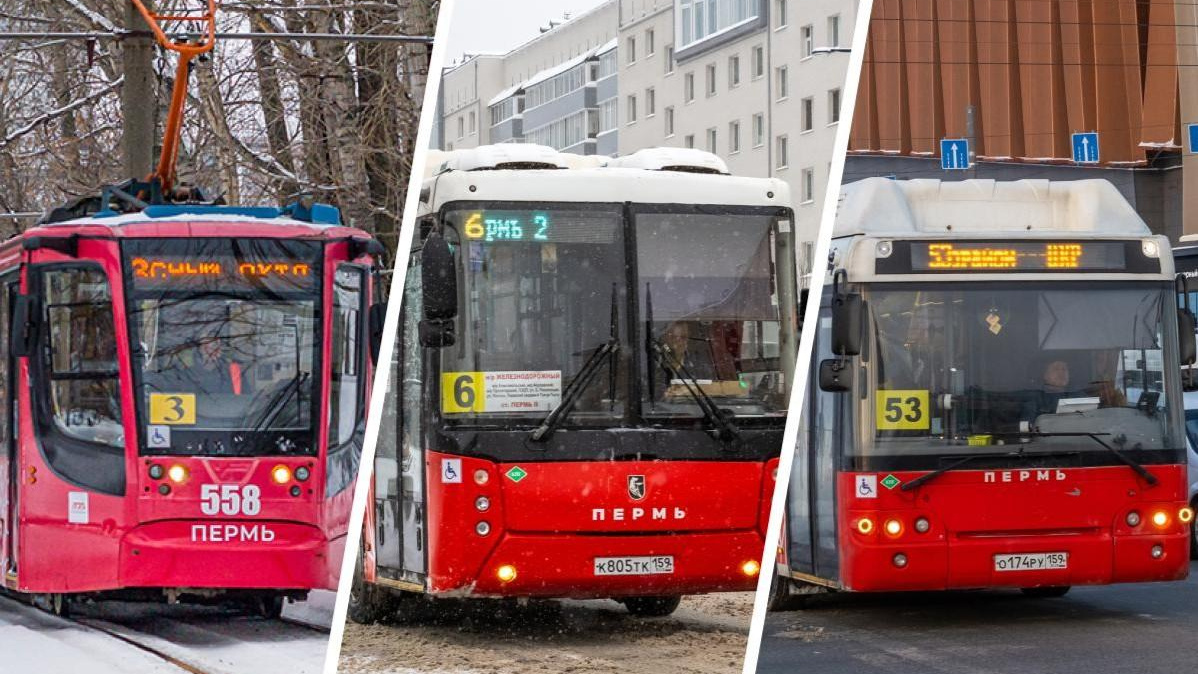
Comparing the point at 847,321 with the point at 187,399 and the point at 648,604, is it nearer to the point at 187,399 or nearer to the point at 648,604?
the point at 648,604

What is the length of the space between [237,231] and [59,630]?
2687 millimetres

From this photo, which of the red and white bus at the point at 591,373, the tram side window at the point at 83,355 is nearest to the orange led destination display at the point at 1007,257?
the red and white bus at the point at 591,373

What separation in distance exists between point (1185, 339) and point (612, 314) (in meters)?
3.97

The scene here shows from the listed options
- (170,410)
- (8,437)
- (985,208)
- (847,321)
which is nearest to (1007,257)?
(985,208)

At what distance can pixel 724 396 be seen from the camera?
31.8ft

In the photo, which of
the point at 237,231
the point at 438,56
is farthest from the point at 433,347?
the point at 237,231

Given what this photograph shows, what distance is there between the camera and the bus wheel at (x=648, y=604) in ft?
31.0

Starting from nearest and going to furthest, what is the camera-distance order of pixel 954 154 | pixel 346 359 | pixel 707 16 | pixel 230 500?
pixel 707 16 < pixel 230 500 < pixel 346 359 < pixel 954 154

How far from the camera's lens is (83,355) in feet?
42.4

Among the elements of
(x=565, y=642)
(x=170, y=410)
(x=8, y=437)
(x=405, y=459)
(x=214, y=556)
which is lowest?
(x=565, y=642)

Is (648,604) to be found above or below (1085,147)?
below

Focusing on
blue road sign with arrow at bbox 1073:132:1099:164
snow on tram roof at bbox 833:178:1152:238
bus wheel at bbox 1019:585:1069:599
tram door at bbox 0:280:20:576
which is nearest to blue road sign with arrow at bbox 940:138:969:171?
blue road sign with arrow at bbox 1073:132:1099:164

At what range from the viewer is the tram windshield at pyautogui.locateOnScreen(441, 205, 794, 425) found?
9.70 meters

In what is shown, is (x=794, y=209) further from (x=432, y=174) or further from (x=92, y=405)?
(x=92, y=405)
